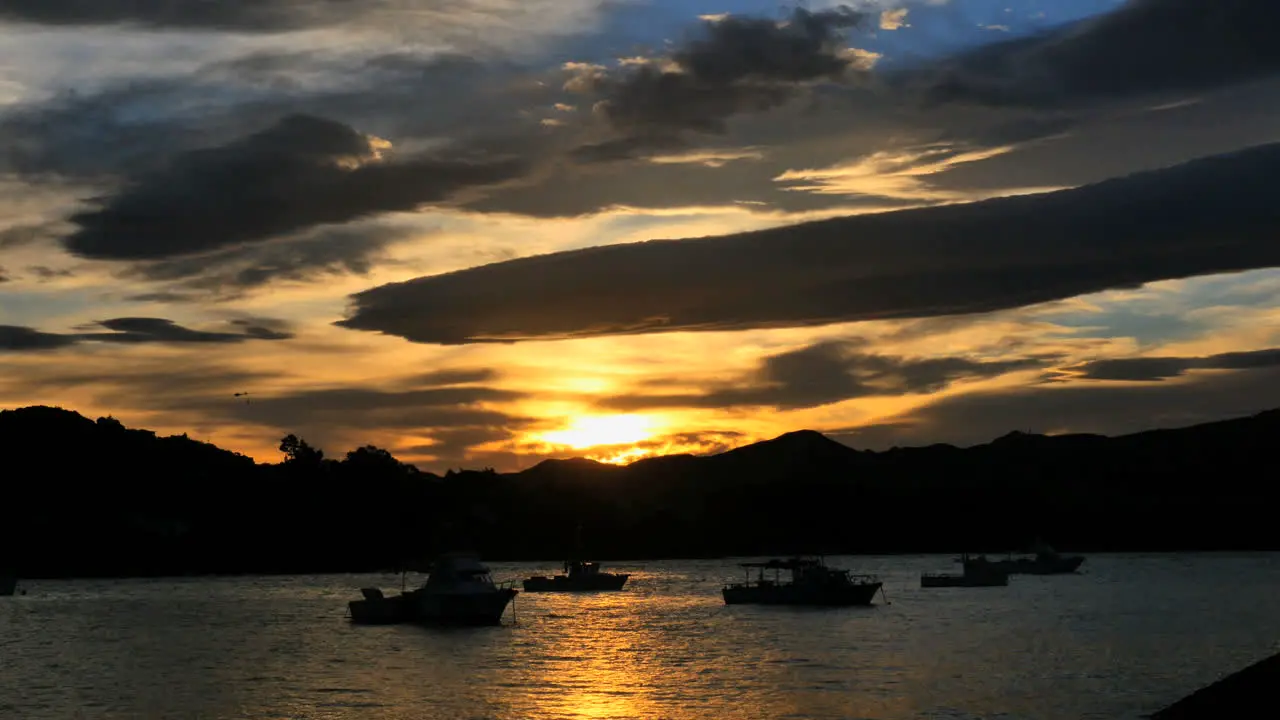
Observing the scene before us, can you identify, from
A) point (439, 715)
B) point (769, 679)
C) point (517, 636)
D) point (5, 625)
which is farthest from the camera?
point (5, 625)

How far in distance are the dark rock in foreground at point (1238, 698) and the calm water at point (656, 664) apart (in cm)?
1680

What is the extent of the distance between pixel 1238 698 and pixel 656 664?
5315cm

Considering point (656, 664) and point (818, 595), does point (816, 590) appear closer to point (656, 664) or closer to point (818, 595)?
point (818, 595)

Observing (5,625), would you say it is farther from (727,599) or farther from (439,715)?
(439,715)

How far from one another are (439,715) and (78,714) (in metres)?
19.1

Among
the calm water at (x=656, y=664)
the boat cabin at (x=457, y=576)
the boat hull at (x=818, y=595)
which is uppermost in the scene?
the boat cabin at (x=457, y=576)

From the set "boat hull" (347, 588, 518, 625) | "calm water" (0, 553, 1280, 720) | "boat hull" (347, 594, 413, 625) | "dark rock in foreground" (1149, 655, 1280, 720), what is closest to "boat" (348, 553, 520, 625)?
"boat hull" (347, 588, 518, 625)

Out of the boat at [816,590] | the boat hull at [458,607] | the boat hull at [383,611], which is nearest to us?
the boat hull at [458,607]

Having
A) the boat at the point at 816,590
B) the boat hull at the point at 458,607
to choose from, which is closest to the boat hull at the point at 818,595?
the boat at the point at 816,590

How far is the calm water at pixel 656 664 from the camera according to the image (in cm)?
7219

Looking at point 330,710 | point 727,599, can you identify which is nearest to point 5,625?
point 727,599

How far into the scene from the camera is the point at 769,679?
84.0 meters

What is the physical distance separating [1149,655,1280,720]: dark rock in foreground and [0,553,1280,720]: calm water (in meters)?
16.8

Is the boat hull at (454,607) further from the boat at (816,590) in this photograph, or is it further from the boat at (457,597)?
the boat at (816,590)
